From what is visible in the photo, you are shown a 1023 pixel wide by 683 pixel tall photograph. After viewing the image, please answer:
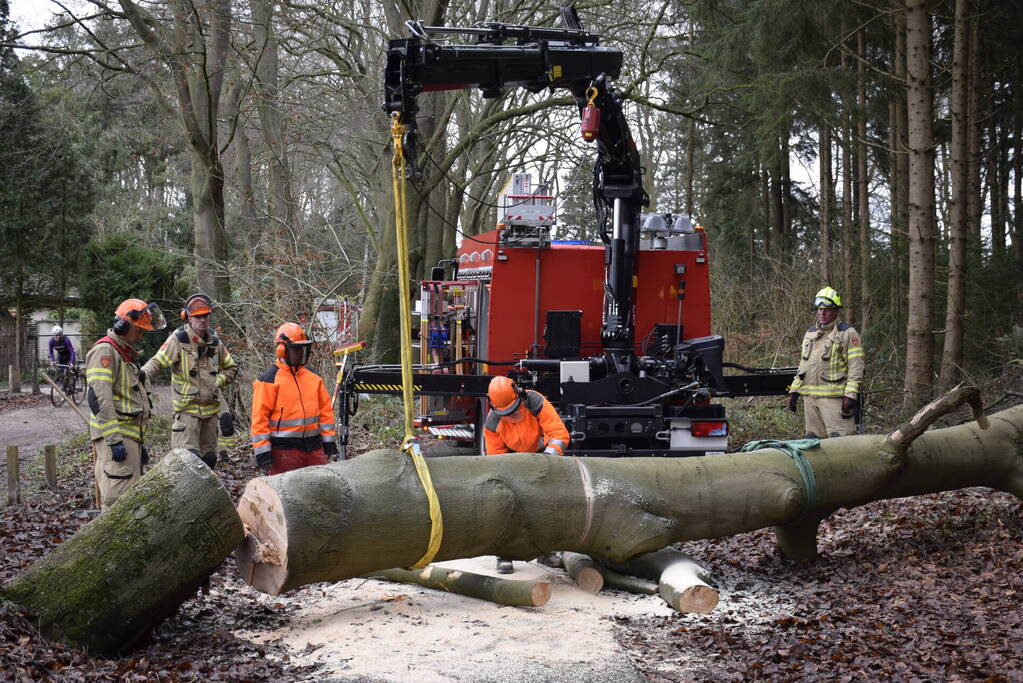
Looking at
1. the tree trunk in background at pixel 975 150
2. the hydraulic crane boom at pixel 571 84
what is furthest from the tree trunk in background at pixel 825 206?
the hydraulic crane boom at pixel 571 84

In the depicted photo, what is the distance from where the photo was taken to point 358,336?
15.9 meters

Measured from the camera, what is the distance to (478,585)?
574cm

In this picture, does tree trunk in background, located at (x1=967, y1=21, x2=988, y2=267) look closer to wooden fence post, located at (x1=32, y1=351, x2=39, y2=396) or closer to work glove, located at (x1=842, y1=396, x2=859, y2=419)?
work glove, located at (x1=842, y1=396, x2=859, y2=419)

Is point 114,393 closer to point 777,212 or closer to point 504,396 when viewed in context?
point 504,396

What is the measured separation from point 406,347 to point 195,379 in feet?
13.2

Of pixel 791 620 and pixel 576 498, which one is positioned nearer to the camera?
pixel 791 620

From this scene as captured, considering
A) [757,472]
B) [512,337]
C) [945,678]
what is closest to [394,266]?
[512,337]

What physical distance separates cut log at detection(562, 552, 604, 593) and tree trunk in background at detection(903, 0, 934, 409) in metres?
5.76

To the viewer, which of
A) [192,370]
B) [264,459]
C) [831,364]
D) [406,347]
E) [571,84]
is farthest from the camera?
[831,364]

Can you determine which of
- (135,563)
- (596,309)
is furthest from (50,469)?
(596,309)

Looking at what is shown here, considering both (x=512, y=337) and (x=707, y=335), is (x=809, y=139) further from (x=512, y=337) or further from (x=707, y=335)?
(x=512, y=337)

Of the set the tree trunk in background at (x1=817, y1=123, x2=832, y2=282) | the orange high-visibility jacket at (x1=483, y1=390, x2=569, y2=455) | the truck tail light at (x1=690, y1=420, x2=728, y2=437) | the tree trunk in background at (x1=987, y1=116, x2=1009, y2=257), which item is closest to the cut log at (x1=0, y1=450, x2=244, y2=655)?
the orange high-visibility jacket at (x1=483, y1=390, x2=569, y2=455)

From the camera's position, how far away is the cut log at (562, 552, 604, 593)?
6.04m

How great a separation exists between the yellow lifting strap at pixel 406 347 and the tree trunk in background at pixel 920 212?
22.9 ft
